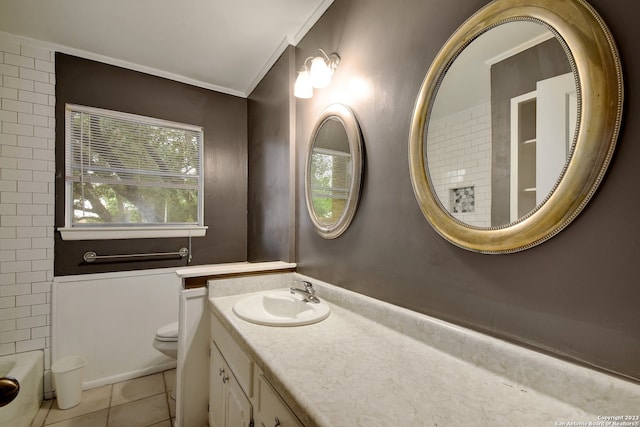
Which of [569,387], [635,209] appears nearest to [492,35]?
[635,209]

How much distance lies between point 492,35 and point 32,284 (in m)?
2.98

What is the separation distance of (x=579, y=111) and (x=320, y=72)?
114 centimetres

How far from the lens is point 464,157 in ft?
3.05

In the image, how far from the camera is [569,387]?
669 mm

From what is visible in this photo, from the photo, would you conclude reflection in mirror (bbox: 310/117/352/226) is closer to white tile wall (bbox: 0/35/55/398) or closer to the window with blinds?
the window with blinds

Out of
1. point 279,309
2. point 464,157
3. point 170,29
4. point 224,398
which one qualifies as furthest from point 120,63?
point 464,157

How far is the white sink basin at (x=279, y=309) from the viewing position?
119cm

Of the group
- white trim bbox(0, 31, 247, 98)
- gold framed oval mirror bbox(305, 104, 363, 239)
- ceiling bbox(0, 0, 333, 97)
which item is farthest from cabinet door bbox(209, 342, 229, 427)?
white trim bbox(0, 31, 247, 98)

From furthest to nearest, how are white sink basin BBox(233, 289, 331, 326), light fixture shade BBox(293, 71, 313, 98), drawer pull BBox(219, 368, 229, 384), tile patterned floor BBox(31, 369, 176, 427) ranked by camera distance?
1. tile patterned floor BBox(31, 369, 176, 427)
2. light fixture shade BBox(293, 71, 313, 98)
3. drawer pull BBox(219, 368, 229, 384)
4. white sink basin BBox(233, 289, 331, 326)

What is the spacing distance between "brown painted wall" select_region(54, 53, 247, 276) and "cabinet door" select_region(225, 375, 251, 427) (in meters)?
1.50

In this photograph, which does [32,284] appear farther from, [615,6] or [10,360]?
[615,6]

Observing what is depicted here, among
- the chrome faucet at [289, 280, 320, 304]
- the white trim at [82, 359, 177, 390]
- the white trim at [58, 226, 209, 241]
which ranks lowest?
the white trim at [82, 359, 177, 390]

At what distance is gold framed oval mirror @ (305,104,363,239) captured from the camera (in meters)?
1.38

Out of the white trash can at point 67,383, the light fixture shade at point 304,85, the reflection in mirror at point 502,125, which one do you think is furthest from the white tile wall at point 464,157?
the white trash can at point 67,383
